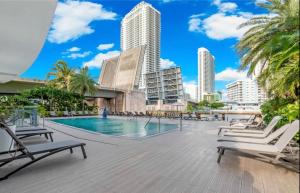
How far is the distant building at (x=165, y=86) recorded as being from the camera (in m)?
69.9

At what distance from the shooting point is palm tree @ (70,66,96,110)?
28.0 m

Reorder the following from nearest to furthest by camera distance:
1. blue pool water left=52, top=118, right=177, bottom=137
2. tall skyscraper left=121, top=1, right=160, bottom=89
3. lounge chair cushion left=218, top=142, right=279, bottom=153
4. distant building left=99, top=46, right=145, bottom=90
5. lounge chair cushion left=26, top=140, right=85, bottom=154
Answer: lounge chair cushion left=218, top=142, right=279, bottom=153 < lounge chair cushion left=26, top=140, right=85, bottom=154 < blue pool water left=52, top=118, right=177, bottom=137 < distant building left=99, top=46, right=145, bottom=90 < tall skyscraper left=121, top=1, right=160, bottom=89

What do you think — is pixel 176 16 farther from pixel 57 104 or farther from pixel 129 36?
pixel 129 36

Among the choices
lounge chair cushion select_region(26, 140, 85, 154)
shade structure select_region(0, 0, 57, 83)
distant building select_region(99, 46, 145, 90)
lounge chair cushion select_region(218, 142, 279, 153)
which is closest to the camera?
shade structure select_region(0, 0, 57, 83)

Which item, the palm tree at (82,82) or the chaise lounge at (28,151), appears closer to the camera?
the chaise lounge at (28,151)

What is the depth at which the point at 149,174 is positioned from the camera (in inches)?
143

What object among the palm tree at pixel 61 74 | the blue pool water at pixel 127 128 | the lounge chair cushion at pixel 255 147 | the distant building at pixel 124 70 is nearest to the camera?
the lounge chair cushion at pixel 255 147

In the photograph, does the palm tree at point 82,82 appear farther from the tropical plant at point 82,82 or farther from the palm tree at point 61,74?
the palm tree at point 61,74

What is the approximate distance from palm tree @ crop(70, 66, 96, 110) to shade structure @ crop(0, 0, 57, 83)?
23.4 m

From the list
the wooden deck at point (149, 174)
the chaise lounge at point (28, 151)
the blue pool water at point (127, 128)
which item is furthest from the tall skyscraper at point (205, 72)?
the chaise lounge at point (28, 151)

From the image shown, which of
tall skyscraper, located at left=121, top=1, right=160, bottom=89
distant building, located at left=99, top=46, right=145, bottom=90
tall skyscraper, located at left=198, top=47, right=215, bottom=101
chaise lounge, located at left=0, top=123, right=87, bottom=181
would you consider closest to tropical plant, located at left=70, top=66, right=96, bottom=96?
distant building, located at left=99, top=46, right=145, bottom=90

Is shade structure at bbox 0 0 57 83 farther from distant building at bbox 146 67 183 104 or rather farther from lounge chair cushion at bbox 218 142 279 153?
distant building at bbox 146 67 183 104

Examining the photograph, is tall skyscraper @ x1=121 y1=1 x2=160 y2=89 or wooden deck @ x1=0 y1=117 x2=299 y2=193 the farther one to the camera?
tall skyscraper @ x1=121 y1=1 x2=160 y2=89

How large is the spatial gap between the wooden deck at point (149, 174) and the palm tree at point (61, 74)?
27565 millimetres
